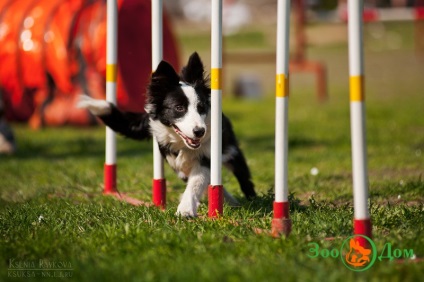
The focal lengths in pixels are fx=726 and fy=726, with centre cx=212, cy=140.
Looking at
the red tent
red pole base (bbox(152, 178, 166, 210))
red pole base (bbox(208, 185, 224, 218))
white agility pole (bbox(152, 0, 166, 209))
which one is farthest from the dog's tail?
the red tent

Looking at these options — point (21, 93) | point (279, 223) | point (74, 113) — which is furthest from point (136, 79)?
point (279, 223)

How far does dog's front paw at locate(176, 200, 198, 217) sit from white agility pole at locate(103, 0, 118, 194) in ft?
4.51

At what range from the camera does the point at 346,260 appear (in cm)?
354

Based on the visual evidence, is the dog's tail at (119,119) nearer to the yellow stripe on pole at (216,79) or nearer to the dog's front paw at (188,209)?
the dog's front paw at (188,209)

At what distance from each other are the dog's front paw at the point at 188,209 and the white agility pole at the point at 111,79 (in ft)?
4.51

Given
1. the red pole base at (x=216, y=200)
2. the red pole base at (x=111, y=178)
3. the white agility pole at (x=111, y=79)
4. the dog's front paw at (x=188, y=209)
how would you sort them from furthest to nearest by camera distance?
the red pole base at (x=111, y=178), the white agility pole at (x=111, y=79), the dog's front paw at (x=188, y=209), the red pole base at (x=216, y=200)

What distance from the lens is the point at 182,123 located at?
4.92 metres

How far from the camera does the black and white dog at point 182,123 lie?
492 cm

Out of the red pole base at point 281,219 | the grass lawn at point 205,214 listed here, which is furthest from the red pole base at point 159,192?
the red pole base at point 281,219

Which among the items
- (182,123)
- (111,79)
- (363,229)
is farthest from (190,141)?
(363,229)

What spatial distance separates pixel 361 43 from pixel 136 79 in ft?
24.5

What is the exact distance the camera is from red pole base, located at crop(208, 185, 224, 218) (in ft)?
15.1

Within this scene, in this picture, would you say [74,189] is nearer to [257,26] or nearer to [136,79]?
[136,79]

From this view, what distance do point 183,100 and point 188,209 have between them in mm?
748
